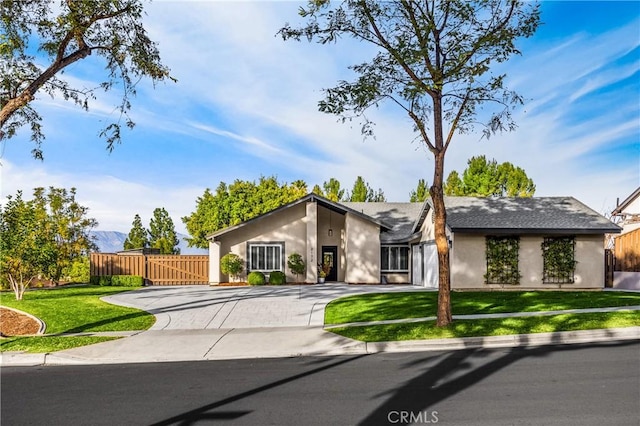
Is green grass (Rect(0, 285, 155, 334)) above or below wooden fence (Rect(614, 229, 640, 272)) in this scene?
below

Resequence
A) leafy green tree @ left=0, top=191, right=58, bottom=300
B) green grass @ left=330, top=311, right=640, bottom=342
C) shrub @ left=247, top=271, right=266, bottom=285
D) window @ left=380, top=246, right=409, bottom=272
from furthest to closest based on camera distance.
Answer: window @ left=380, top=246, right=409, bottom=272 → shrub @ left=247, top=271, right=266, bottom=285 → leafy green tree @ left=0, top=191, right=58, bottom=300 → green grass @ left=330, top=311, right=640, bottom=342

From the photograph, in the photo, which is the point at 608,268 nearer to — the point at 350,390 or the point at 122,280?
the point at 350,390

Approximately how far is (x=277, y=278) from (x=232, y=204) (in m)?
20.6

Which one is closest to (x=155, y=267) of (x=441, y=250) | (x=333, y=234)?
(x=333, y=234)

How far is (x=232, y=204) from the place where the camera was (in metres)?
45.3

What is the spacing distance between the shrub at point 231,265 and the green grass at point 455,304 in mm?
9458

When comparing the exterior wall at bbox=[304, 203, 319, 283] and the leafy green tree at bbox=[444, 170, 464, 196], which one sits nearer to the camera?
the exterior wall at bbox=[304, 203, 319, 283]

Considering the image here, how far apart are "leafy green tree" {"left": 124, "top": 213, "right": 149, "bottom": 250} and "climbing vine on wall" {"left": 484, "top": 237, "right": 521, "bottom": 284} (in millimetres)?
38248

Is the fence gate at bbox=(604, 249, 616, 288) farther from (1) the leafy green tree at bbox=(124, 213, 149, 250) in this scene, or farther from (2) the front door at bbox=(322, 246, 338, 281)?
(1) the leafy green tree at bbox=(124, 213, 149, 250)

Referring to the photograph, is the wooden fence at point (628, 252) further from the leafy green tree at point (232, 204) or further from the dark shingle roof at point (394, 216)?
the leafy green tree at point (232, 204)

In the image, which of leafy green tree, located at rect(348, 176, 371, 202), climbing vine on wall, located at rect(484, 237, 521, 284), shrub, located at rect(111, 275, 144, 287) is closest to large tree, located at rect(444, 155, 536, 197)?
leafy green tree, located at rect(348, 176, 371, 202)

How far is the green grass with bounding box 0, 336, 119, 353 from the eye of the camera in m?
10.7

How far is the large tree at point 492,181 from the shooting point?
44.5 m

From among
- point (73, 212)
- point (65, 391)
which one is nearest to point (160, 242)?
point (73, 212)
